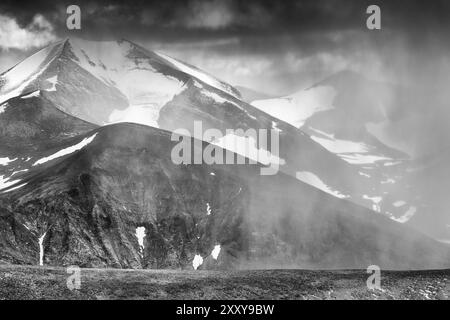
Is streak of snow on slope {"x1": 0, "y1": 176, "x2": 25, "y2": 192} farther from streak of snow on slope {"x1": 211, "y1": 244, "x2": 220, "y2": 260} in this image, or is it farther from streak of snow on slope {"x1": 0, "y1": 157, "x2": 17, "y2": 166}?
streak of snow on slope {"x1": 211, "y1": 244, "x2": 220, "y2": 260}

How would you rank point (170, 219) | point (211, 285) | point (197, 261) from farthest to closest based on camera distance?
1. point (170, 219)
2. point (197, 261)
3. point (211, 285)

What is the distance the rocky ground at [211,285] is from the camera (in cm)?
5112

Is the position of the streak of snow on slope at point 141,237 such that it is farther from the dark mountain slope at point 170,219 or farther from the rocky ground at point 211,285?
the rocky ground at point 211,285

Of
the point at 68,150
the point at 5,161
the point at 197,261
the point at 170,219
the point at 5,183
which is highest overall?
the point at 68,150

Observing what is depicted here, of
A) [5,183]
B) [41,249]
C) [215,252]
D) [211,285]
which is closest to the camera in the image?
[211,285]

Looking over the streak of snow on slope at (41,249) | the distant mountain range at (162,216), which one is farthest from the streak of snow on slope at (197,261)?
the streak of snow on slope at (41,249)

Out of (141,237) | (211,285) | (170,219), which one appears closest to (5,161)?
(170,219)

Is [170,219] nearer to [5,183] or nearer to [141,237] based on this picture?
[141,237]

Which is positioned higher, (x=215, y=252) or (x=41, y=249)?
(x=41, y=249)

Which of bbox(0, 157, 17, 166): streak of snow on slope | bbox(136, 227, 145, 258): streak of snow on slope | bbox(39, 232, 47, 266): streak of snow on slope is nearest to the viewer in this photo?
bbox(39, 232, 47, 266): streak of snow on slope

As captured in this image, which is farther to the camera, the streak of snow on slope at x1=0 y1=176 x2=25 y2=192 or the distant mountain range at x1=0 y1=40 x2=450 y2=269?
the streak of snow on slope at x1=0 y1=176 x2=25 y2=192

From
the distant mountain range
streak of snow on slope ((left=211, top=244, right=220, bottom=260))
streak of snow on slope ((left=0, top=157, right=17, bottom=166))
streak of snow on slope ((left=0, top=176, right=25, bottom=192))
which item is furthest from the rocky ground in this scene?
streak of snow on slope ((left=0, top=157, right=17, bottom=166))

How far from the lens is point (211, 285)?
2206 inches

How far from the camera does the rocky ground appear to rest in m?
51.1
